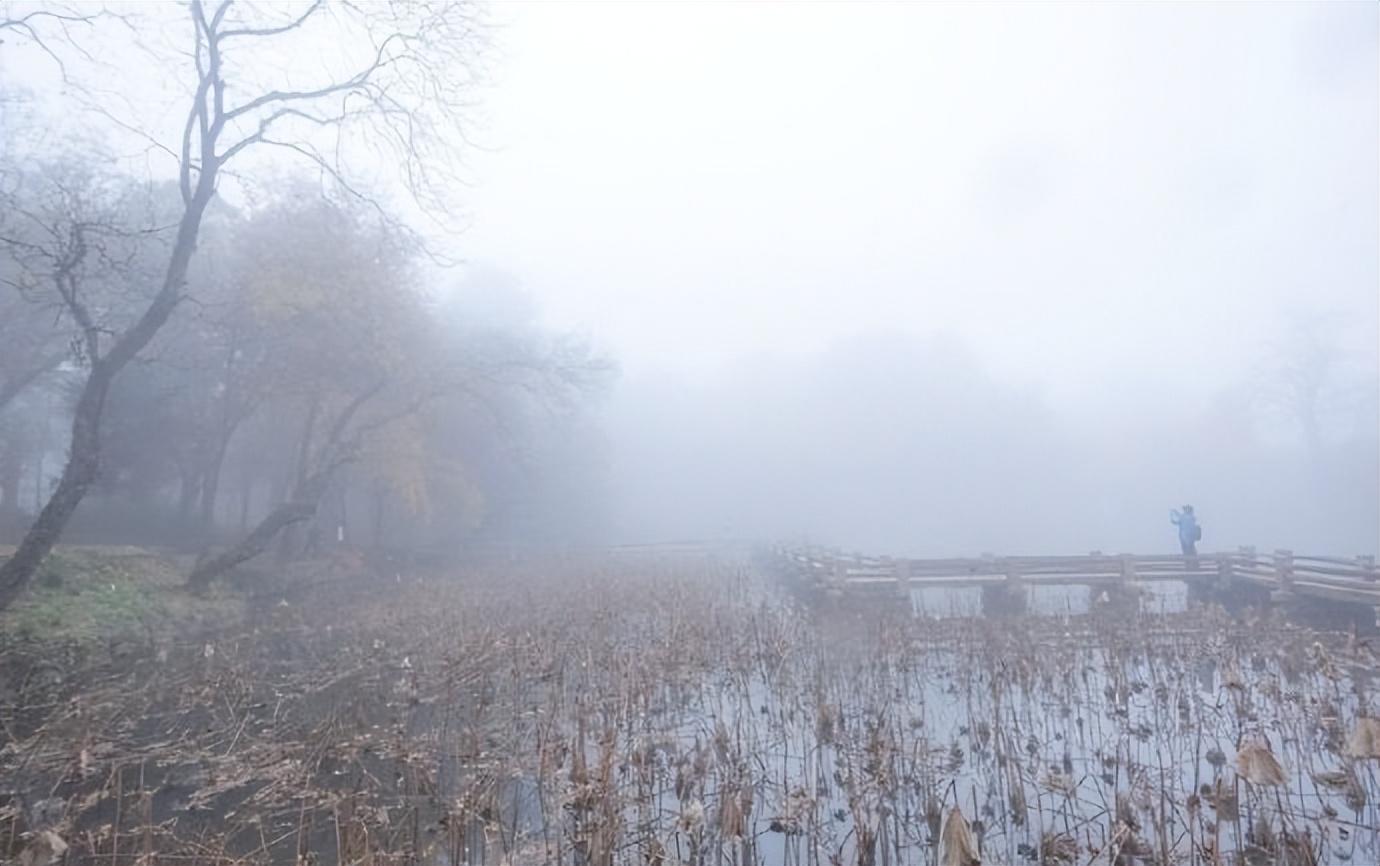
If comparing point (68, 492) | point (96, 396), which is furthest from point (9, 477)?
point (96, 396)

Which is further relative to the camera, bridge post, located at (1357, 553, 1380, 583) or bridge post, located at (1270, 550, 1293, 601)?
bridge post, located at (1270, 550, 1293, 601)

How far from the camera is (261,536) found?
2044cm

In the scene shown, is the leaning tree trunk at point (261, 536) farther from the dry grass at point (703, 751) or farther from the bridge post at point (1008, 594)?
the bridge post at point (1008, 594)

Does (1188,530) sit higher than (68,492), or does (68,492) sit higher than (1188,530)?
(68,492)

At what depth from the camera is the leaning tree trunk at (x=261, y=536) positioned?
19.1 metres

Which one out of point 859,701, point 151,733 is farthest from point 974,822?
point 151,733

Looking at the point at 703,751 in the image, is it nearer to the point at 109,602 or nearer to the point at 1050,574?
the point at 1050,574

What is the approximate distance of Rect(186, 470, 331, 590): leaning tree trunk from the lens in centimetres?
1906

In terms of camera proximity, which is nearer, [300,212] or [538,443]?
[300,212]

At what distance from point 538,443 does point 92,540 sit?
22.6m

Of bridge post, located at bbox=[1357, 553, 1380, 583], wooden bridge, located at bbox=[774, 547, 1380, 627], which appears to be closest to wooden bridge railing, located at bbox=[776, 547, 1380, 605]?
wooden bridge, located at bbox=[774, 547, 1380, 627]

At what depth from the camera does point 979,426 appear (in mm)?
72688

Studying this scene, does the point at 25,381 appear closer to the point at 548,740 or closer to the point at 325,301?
the point at 325,301

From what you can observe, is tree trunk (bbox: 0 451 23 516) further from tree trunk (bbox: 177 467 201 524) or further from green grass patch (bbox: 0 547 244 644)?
green grass patch (bbox: 0 547 244 644)
